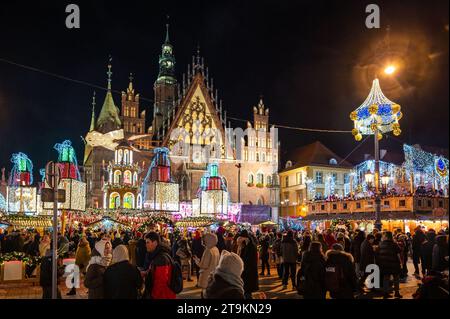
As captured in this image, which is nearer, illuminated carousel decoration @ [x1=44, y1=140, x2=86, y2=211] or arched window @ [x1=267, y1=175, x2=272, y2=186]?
illuminated carousel decoration @ [x1=44, y1=140, x2=86, y2=211]

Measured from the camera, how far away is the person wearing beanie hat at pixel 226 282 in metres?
5.08

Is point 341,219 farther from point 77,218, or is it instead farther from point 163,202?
point 77,218

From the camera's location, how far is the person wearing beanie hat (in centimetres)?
508

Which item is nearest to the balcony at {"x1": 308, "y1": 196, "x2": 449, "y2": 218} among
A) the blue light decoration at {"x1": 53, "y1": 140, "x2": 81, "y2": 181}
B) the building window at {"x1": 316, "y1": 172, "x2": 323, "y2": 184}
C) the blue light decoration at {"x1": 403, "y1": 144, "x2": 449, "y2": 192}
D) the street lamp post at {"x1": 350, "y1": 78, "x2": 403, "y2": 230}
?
the blue light decoration at {"x1": 403, "y1": 144, "x2": 449, "y2": 192}

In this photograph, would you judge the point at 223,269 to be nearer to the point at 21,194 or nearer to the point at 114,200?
the point at 21,194

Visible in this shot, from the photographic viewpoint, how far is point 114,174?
125 ft

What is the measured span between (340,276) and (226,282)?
251 cm

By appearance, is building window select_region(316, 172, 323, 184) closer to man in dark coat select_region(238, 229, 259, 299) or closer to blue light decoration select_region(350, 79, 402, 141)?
blue light decoration select_region(350, 79, 402, 141)

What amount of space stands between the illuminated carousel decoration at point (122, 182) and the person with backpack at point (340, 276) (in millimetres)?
32416

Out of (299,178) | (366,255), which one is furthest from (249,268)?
(299,178)

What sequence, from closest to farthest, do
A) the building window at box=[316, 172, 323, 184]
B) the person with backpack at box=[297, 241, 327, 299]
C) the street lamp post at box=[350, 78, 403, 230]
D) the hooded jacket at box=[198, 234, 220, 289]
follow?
the person with backpack at box=[297, 241, 327, 299] → the hooded jacket at box=[198, 234, 220, 289] → the street lamp post at box=[350, 78, 403, 230] → the building window at box=[316, 172, 323, 184]

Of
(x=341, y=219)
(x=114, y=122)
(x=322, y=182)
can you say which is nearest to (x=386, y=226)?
(x=341, y=219)

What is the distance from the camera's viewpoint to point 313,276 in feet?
22.5

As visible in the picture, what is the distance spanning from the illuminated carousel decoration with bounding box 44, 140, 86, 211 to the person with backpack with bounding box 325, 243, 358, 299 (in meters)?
17.4
